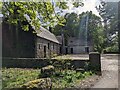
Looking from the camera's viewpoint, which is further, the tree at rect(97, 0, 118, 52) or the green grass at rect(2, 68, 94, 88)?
the tree at rect(97, 0, 118, 52)

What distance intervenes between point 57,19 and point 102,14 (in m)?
63.7

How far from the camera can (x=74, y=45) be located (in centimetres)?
6900

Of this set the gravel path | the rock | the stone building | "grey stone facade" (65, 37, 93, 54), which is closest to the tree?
"grey stone facade" (65, 37, 93, 54)

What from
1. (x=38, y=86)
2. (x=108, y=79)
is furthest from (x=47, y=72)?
(x=38, y=86)

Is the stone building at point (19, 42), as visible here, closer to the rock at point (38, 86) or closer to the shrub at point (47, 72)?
the shrub at point (47, 72)

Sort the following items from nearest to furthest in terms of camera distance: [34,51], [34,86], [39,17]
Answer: [34,86]
[39,17]
[34,51]

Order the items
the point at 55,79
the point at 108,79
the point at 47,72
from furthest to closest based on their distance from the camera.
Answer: the point at 47,72 → the point at 108,79 → the point at 55,79

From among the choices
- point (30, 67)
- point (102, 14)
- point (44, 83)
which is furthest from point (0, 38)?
point (102, 14)

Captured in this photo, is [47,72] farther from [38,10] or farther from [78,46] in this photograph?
[78,46]

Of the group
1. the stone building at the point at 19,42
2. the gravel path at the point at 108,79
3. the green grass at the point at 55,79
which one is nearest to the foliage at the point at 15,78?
the green grass at the point at 55,79

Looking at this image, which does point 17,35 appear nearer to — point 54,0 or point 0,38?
point 0,38

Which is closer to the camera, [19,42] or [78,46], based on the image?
[19,42]

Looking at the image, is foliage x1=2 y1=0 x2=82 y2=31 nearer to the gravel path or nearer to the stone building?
the gravel path

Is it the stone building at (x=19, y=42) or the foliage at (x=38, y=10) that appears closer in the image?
the foliage at (x=38, y=10)
